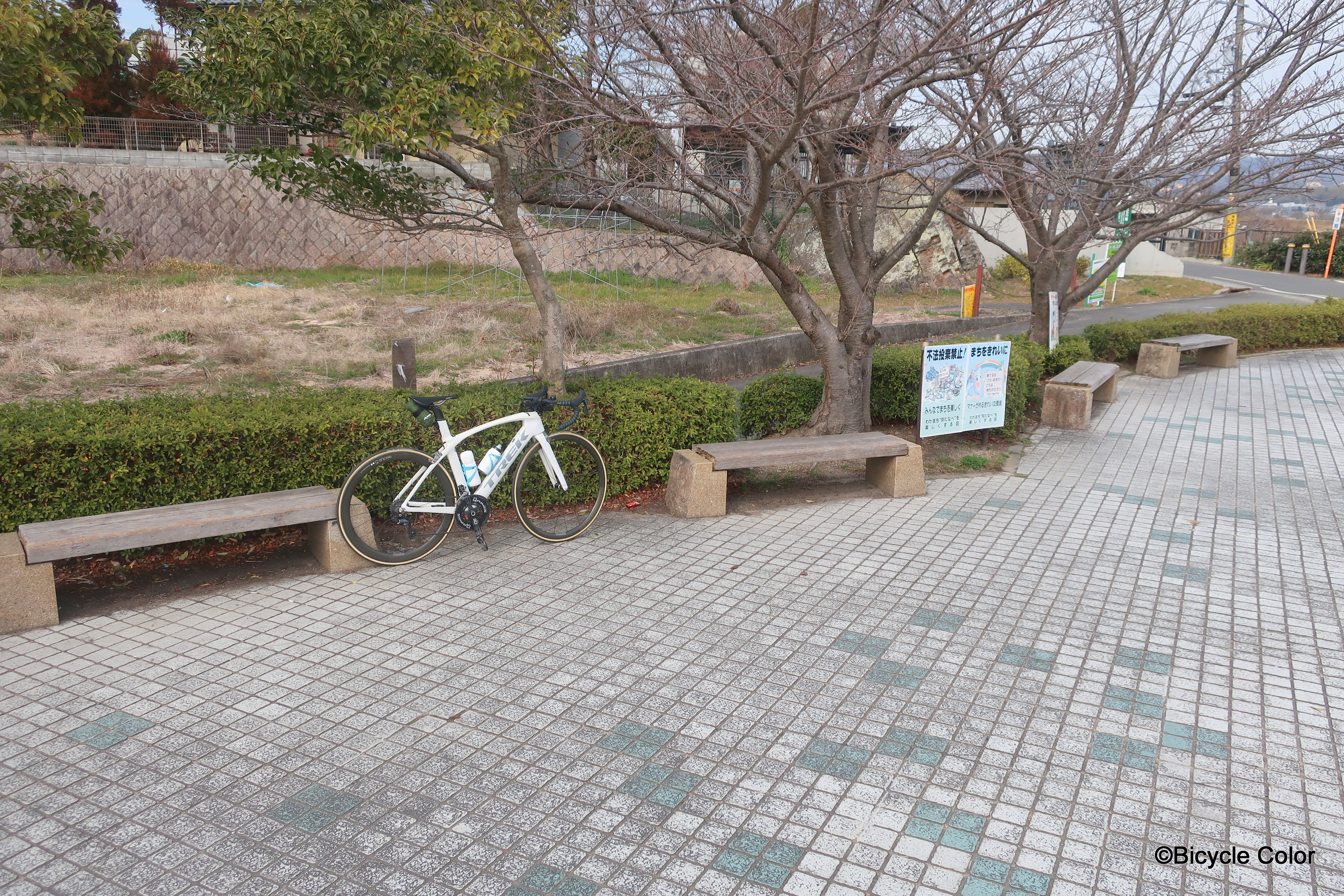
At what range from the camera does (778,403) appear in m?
8.65

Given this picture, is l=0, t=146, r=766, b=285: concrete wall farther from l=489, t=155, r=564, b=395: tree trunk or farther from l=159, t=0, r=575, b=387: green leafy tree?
l=159, t=0, r=575, b=387: green leafy tree

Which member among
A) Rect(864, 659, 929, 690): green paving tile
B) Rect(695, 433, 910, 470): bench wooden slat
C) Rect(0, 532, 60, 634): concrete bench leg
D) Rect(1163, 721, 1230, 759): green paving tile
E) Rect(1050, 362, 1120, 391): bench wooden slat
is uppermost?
Rect(1050, 362, 1120, 391): bench wooden slat

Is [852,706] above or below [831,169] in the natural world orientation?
below

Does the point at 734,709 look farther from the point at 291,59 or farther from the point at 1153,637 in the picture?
the point at 291,59

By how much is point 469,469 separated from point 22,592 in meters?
2.37

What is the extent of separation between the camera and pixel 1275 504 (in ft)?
23.9

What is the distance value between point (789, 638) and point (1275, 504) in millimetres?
4914

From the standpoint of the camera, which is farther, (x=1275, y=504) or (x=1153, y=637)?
(x=1275, y=504)

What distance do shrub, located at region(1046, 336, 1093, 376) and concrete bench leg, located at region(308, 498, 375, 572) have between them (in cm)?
917

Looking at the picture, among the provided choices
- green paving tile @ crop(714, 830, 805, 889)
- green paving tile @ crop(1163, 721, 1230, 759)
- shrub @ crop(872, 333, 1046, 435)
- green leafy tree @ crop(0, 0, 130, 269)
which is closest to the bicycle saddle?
green leafy tree @ crop(0, 0, 130, 269)

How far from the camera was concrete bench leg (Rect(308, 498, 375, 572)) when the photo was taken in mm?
5461

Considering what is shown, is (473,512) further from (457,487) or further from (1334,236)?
(1334,236)

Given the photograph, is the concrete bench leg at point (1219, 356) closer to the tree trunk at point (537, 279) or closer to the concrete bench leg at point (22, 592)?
the tree trunk at point (537, 279)

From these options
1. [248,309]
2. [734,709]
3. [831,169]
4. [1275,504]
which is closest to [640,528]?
[734,709]
